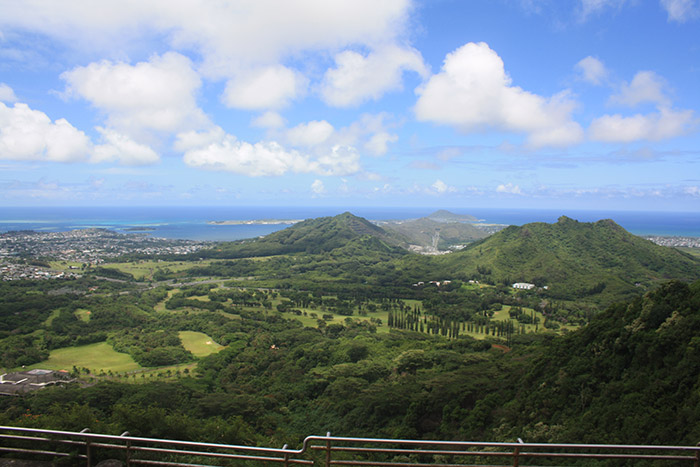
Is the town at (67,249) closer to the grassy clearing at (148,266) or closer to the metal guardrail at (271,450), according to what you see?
the grassy clearing at (148,266)

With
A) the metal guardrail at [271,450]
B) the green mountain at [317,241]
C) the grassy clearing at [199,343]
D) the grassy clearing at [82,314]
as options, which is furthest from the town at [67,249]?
the metal guardrail at [271,450]

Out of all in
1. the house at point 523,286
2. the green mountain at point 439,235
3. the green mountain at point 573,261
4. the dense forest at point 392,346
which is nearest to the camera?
the dense forest at point 392,346

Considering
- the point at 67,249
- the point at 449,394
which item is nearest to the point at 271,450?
the point at 449,394

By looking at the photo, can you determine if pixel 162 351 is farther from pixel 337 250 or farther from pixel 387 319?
pixel 337 250

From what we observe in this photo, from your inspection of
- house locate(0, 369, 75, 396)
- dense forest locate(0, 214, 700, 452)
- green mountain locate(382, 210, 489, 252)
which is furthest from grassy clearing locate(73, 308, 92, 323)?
green mountain locate(382, 210, 489, 252)

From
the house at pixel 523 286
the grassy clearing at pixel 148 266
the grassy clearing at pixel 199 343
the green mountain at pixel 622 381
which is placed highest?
the green mountain at pixel 622 381

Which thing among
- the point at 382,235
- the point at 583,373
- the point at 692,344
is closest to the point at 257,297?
the point at 583,373
